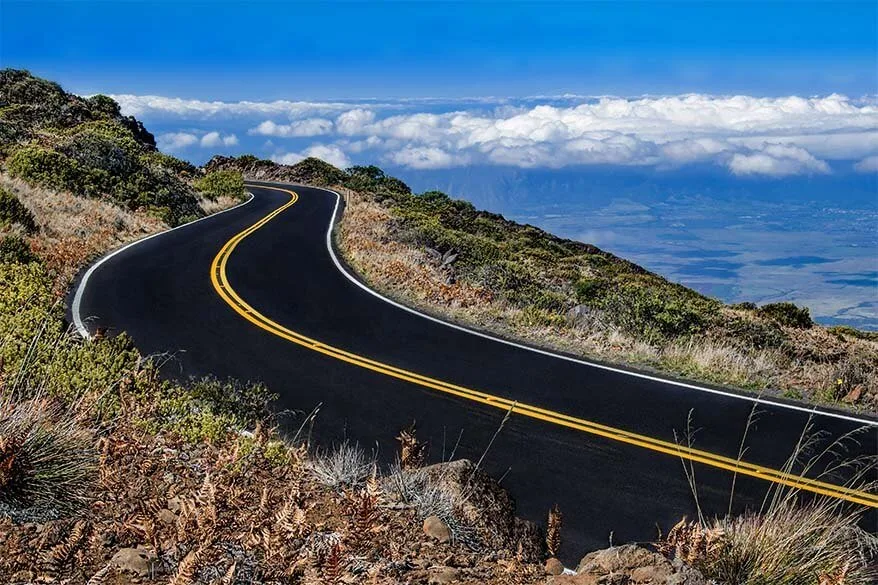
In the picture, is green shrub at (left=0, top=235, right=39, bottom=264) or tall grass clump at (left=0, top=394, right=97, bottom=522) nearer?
tall grass clump at (left=0, top=394, right=97, bottom=522)

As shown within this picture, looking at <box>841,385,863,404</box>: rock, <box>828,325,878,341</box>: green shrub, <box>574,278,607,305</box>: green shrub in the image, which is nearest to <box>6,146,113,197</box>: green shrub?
<box>574,278,607,305</box>: green shrub

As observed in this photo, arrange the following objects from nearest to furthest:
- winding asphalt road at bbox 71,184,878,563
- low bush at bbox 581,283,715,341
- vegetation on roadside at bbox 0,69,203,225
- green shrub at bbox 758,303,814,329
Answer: winding asphalt road at bbox 71,184,878,563 → low bush at bbox 581,283,715,341 → green shrub at bbox 758,303,814,329 → vegetation on roadside at bbox 0,69,203,225

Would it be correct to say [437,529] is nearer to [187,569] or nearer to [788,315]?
[187,569]

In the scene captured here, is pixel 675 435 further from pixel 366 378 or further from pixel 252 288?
pixel 252 288

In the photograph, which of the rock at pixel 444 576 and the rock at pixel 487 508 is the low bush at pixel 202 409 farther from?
the rock at pixel 444 576

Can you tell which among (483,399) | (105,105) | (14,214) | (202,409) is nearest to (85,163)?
(14,214)

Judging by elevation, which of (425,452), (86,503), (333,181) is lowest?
(425,452)

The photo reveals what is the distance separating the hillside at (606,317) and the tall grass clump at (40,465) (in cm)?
871

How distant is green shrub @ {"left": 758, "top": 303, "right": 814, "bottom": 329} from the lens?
73.9 ft

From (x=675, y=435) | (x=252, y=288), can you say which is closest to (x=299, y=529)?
(x=675, y=435)

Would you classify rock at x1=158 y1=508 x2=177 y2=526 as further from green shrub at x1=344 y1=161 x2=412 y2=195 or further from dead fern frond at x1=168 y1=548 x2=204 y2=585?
green shrub at x1=344 y1=161 x2=412 y2=195

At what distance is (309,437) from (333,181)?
2090 inches

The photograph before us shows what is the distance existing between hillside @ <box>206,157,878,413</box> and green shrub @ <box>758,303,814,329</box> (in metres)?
0.07

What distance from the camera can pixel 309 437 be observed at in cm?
829
